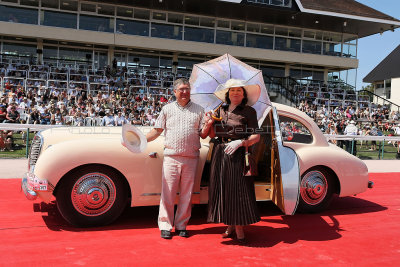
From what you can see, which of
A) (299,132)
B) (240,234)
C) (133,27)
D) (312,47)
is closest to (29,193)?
(240,234)

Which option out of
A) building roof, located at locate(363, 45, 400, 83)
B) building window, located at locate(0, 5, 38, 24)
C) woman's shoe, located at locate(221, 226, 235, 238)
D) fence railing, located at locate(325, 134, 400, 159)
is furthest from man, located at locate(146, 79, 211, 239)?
building roof, located at locate(363, 45, 400, 83)

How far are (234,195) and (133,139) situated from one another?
1.45 m

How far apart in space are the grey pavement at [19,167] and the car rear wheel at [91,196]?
4301mm

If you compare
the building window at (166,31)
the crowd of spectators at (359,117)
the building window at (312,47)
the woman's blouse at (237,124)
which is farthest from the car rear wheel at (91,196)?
the building window at (312,47)

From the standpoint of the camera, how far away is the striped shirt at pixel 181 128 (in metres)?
4.67

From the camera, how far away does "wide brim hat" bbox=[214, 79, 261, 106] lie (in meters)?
4.63

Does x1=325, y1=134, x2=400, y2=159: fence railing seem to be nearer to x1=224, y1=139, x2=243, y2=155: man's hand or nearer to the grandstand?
x1=224, y1=139, x2=243, y2=155: man's hand

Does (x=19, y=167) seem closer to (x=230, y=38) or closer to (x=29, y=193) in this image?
(x=29, y=193)

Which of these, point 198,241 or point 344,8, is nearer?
point 198,241

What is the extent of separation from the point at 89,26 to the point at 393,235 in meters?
24.4

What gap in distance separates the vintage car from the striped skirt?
614 mm

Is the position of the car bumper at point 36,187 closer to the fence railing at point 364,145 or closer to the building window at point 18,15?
the fence railing at point 364,145

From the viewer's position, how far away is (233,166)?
176 inches

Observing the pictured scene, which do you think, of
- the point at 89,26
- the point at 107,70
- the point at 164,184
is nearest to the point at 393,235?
the point at 164,184
